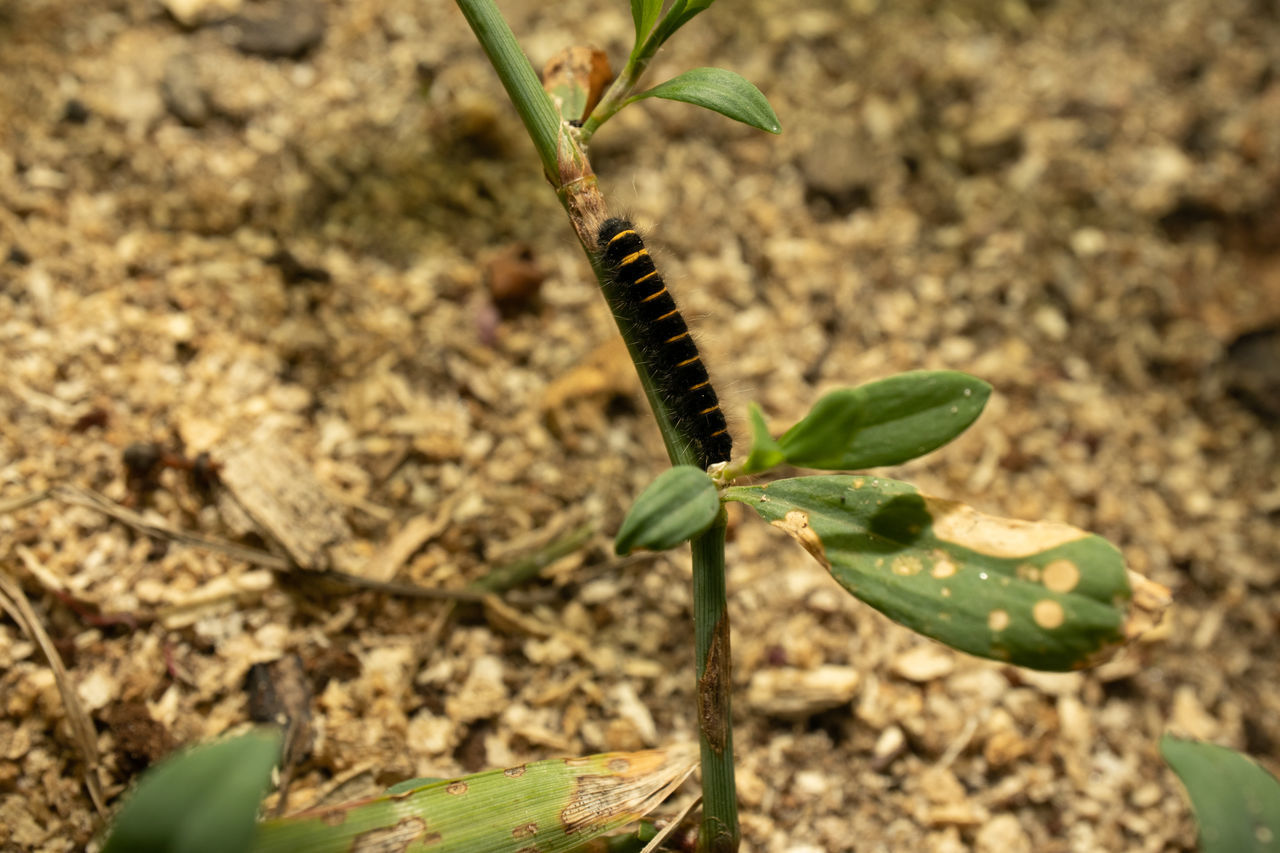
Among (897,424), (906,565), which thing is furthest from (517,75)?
(906,565)

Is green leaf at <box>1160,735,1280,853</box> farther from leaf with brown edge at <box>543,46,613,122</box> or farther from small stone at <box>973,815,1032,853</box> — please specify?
leaf with brown edge at <box>543,46,613,122</box>

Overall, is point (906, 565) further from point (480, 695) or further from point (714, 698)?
point (480, 695)

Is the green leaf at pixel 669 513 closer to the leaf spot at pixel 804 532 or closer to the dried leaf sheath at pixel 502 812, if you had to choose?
the leaf spot at pixel 804 532

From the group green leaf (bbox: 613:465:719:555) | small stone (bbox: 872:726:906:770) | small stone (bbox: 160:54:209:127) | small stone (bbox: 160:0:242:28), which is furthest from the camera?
small stone (bbox: 160:0:242:28)

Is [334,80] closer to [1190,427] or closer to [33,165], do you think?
[33,165]

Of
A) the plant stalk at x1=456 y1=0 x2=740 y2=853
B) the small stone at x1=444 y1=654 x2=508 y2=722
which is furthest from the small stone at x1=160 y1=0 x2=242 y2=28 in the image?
the small stone at x1=444 y1=654 x2=508 y2=722

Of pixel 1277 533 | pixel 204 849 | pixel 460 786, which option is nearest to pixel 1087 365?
pixel 1277 533
